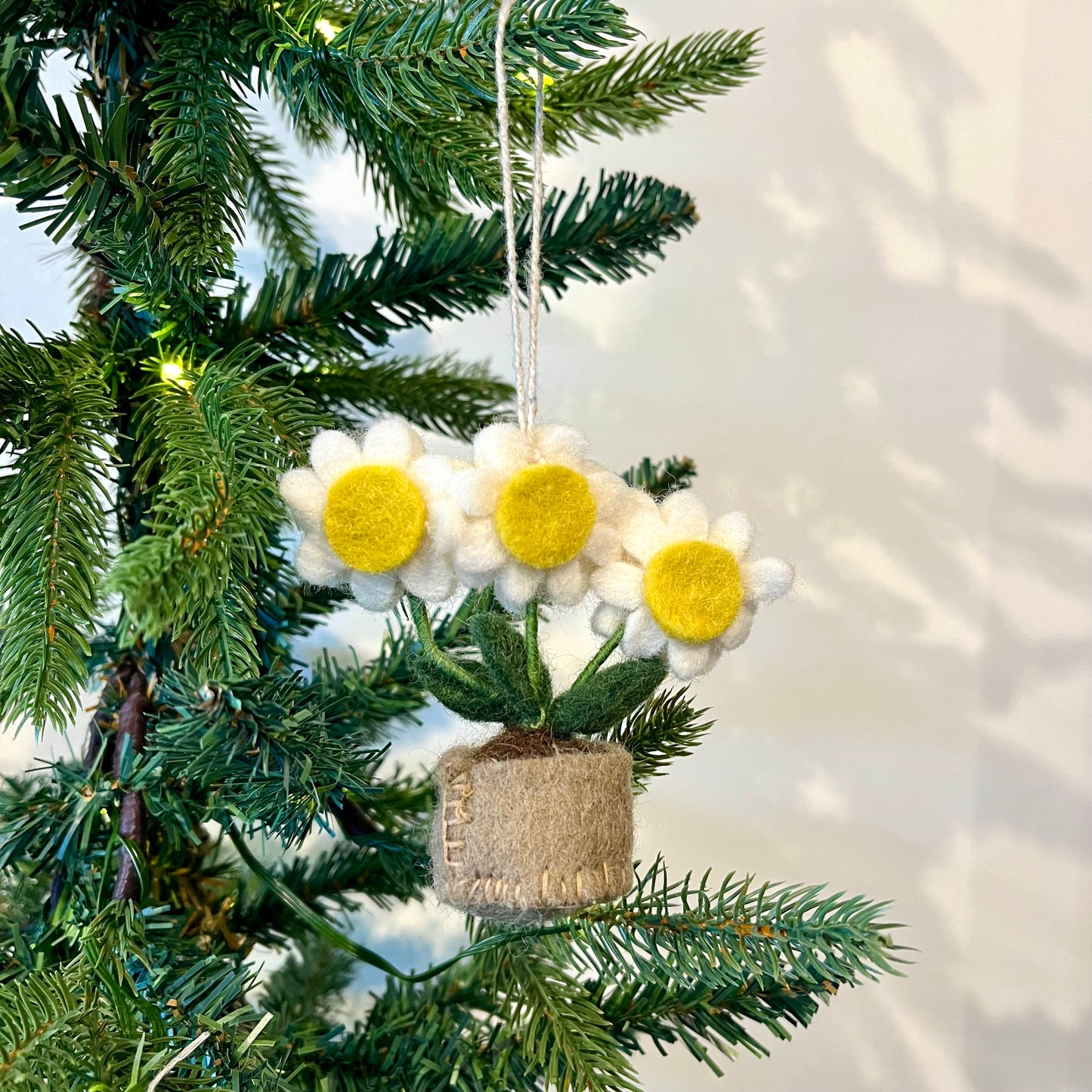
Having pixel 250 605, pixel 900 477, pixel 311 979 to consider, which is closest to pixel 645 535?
pixel 250 605

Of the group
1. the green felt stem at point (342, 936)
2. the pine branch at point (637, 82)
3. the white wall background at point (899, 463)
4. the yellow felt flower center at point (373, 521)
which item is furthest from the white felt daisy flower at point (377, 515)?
the white wall background at point (899, 463)

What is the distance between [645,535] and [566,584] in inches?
1.1

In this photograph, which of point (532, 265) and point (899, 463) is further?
point (899, 463)

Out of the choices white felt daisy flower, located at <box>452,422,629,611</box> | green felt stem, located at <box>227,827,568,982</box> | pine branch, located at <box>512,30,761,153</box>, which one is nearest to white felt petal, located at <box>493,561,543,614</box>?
white felt daisy flower, located at <box>452,422,629,611</box>

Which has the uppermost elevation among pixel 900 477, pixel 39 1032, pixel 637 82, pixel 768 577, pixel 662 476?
pixel 900 477

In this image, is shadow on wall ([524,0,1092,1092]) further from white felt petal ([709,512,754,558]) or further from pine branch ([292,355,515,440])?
white felt petal ([709,512,754,558])

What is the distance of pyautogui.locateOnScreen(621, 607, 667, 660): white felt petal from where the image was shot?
0.31 m

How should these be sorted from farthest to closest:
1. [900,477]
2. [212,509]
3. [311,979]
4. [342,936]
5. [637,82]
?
[900,477]
[311,979]
[637,82]
[342,936]
[212,509]

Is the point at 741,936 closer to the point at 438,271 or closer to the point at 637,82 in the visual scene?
the point at 438,271

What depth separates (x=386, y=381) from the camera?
0.48 metres

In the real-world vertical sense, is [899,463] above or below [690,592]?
above

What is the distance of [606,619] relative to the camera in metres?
0.33

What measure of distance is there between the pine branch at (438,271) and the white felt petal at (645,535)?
124mm

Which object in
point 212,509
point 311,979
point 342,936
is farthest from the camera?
point 311,979
